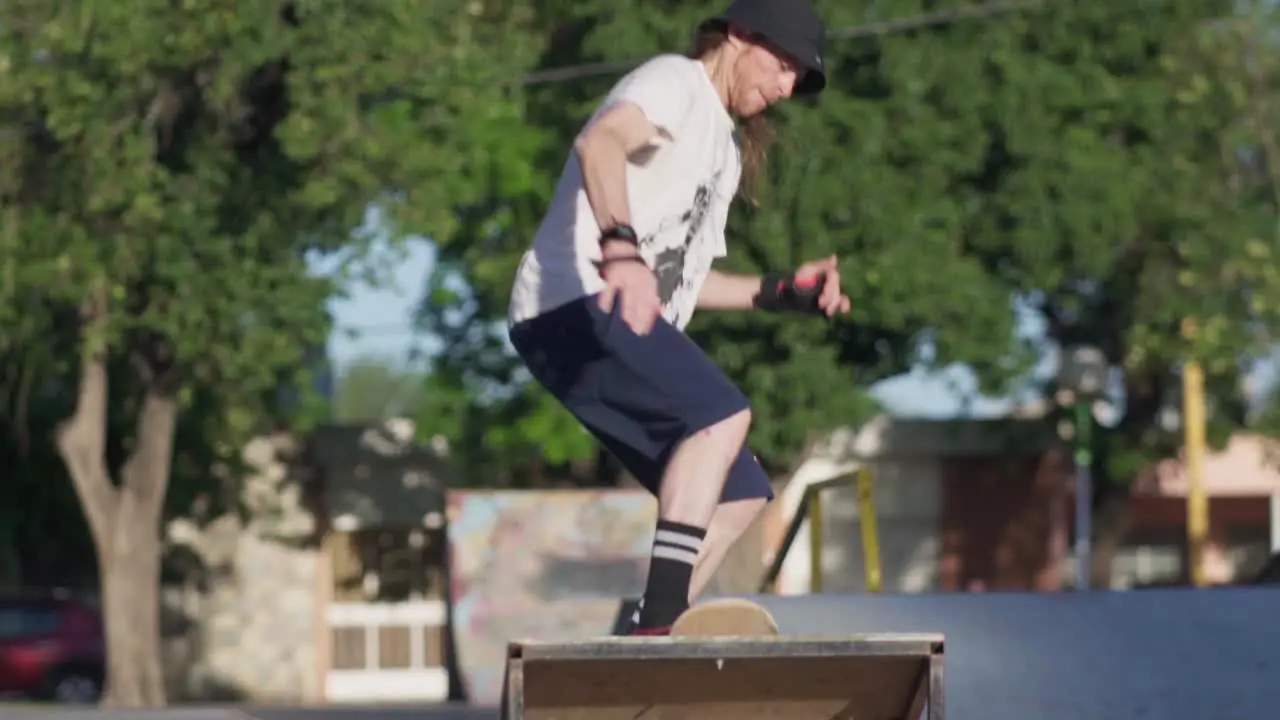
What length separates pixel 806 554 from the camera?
32.6 m

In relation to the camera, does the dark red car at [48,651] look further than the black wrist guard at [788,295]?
Yes

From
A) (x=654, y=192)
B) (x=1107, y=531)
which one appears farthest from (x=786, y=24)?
(x=1107, y=531)

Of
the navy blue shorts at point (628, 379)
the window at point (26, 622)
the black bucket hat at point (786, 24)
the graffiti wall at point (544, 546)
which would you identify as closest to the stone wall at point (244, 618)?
the window at point (26, 622)

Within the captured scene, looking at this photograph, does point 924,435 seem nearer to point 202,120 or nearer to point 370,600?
point 370,600

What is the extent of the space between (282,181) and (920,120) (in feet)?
22.4

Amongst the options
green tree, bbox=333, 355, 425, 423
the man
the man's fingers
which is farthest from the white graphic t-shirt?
green tree, bbox=333, 355, 425, 423

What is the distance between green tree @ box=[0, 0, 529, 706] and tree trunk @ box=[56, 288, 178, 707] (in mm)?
30

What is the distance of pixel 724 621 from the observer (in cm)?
438

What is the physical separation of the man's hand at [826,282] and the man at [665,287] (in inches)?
15.8

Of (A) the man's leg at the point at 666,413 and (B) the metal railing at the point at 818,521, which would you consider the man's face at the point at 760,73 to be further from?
(B) the metal railing at the point at 818,521

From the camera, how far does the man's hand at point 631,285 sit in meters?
4.05

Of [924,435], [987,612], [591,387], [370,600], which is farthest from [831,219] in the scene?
[591,387]

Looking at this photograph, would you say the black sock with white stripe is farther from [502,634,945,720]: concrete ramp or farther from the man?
[502,634,945,720]: concrete ramp

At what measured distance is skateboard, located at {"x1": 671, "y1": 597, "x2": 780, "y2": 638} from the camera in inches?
172
